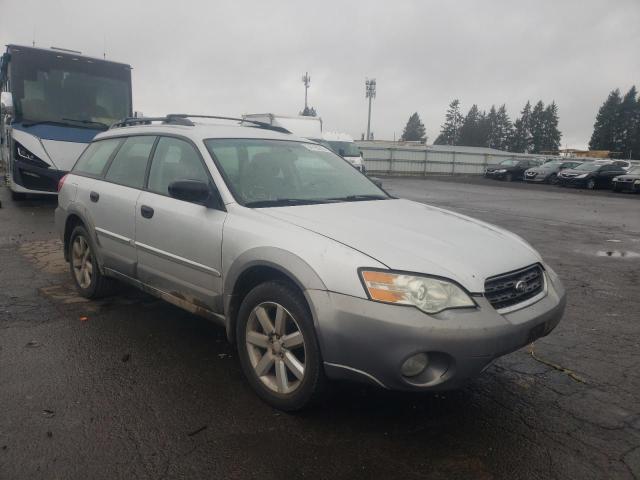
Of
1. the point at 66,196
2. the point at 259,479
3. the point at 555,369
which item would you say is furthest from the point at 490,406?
the point at 66,196

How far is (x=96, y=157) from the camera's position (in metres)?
5.04

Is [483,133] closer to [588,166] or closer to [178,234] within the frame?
[588,166]

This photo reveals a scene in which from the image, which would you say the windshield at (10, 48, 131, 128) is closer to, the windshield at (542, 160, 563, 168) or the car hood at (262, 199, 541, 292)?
the car hood at (262, 199, 541, 292)

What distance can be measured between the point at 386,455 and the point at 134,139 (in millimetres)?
3354

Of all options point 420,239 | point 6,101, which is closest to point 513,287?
point 420,239

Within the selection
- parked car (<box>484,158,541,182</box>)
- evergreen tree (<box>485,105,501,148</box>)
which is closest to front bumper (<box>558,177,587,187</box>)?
parked car (<box>484,158,541,182</box>)

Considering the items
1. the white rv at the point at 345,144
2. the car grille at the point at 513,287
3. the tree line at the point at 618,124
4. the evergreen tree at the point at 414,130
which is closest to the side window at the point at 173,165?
the car grille at the point at 513,287

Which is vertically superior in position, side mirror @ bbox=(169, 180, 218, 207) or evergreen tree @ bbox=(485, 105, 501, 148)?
evergreen tree @ bbox=(485, 105, 501, 148)

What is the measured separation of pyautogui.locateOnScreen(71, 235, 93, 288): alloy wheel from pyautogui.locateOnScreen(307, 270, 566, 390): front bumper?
3074mm

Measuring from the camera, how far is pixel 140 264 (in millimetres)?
4066

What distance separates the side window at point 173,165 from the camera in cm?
377

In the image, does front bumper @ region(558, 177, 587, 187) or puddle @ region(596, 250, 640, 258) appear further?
front bumper @ region(558, 177, 587, 187)

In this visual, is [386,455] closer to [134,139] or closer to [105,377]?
[105,377]

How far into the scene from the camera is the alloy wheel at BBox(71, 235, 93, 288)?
4934 millimetres
